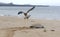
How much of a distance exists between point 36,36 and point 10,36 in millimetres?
1106

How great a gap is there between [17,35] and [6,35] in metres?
0.57

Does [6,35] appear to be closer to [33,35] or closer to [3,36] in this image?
[3,36]

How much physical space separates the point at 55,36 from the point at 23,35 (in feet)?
4.48

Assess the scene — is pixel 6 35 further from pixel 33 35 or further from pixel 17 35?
pixel 33 35

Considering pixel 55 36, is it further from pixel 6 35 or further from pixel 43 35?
pixel 6 35

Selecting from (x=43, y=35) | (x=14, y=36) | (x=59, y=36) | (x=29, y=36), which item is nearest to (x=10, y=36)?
(x=14, y=36)

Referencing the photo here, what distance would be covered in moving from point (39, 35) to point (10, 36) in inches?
49.2

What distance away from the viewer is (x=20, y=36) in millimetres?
8773

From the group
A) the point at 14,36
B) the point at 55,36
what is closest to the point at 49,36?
the point at 55,36

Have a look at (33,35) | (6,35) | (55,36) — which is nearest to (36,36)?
(33,35)

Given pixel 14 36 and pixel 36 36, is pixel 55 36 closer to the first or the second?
pixel 36 36

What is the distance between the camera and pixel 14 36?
880 centimetres

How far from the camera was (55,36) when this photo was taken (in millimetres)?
8922

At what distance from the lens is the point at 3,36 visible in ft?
29.5
